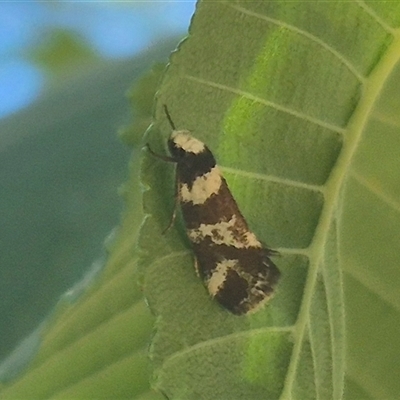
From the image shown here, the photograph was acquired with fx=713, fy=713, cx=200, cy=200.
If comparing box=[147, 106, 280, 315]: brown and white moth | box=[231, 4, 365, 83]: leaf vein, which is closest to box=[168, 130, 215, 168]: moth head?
box=[147, 106, 280, 315]: brown and white moth

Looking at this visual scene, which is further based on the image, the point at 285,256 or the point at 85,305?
the point at 85,305

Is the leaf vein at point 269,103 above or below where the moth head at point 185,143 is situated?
above

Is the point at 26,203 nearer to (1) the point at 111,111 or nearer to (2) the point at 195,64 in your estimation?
(1) the point at 111,111

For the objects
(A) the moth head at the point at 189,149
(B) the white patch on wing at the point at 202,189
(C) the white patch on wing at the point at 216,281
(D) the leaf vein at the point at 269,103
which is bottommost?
(C) the white patch on wing at the point at 216,281

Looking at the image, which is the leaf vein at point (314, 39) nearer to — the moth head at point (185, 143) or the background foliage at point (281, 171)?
the background foliage at point (281, 171)

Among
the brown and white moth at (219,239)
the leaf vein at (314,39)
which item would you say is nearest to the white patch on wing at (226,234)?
the brown and white moth at (219,239)

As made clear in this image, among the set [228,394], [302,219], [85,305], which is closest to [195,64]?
[302,219]

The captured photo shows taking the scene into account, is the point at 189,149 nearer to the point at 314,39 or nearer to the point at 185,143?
the point at 185,143
